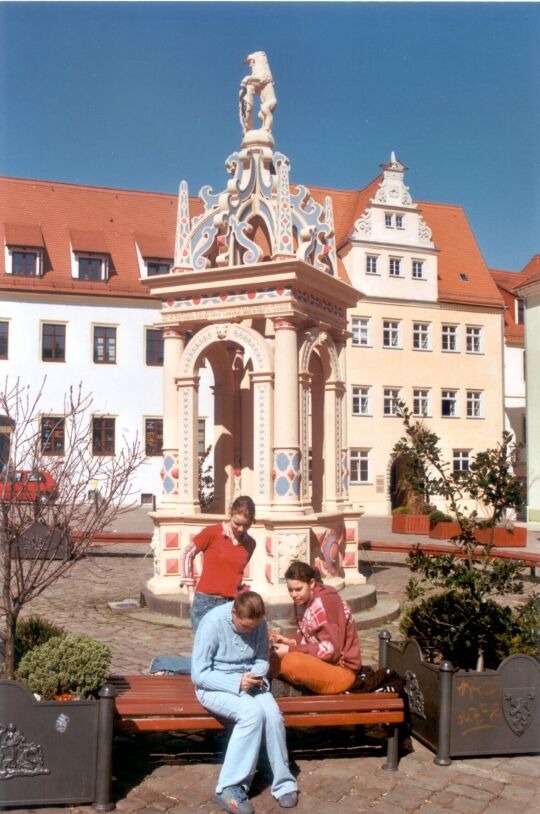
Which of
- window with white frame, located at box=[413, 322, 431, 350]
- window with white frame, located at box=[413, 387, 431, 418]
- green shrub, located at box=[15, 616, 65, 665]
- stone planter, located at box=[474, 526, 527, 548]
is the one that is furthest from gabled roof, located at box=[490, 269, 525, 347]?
green shrub, located at box=[15, 616, 65, 665]

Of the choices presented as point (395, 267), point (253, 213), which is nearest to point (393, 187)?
point (395, 267)

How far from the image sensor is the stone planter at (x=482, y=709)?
5109 millimetres

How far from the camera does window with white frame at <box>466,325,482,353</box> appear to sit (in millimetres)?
35719

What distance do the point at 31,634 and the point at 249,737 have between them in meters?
1.70

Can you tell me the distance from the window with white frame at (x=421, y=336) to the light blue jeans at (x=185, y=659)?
28613 millimetres

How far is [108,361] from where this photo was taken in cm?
3284

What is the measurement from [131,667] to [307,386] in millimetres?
3855

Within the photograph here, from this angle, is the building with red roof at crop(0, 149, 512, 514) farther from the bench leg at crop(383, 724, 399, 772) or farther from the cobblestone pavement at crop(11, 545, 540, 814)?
the bench leg at crop(383, 724, 399, 772)

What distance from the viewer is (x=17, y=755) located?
4.34m

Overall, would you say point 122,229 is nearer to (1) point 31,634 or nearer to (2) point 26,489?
(1) point 31,634

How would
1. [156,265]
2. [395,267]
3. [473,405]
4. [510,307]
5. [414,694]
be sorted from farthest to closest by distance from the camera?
[510,307] → [473,405] → [156,265] → [395,267] → [414,694]

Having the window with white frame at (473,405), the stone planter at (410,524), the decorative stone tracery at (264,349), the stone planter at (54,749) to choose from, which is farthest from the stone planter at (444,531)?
the stone planter at (54,749)

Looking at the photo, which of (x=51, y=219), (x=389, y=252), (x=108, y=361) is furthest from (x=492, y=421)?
(x=51, y=219)

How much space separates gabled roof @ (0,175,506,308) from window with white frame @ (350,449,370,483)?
21.1ft
